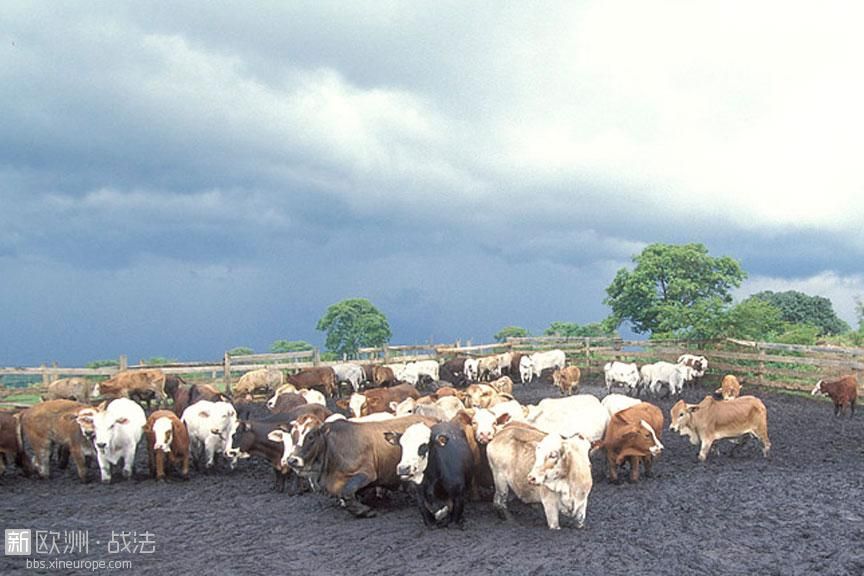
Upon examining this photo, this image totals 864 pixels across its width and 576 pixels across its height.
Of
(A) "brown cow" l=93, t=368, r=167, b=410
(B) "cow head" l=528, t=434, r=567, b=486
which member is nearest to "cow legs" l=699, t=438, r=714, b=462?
Answer: (B) "cow head" l=528, t=434, r=567, b=486

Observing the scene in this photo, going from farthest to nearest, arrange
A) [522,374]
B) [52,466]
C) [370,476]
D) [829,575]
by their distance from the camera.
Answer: [522,374], [52,466], [370,476], [829,575]

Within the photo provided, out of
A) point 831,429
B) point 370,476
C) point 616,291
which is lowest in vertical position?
point 831,429

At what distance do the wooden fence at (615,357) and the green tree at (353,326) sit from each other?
14051 mm

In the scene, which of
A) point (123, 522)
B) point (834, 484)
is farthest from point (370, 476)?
point (834, 484)

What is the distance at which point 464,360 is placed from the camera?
984 inches

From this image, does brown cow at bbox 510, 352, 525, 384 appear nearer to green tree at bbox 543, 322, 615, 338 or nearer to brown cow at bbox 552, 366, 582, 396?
brown cow at bbox 552, 366, 582, 396

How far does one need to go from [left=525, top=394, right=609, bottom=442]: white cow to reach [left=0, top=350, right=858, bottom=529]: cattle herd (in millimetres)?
20

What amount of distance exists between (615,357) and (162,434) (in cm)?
1999

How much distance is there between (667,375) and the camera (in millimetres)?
18844

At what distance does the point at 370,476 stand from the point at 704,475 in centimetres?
495

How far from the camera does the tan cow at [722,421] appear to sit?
10.5 m

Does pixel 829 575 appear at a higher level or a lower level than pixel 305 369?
lower

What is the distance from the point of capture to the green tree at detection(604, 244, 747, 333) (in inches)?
1383

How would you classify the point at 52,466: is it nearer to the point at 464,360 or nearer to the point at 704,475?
the point at 704,475
